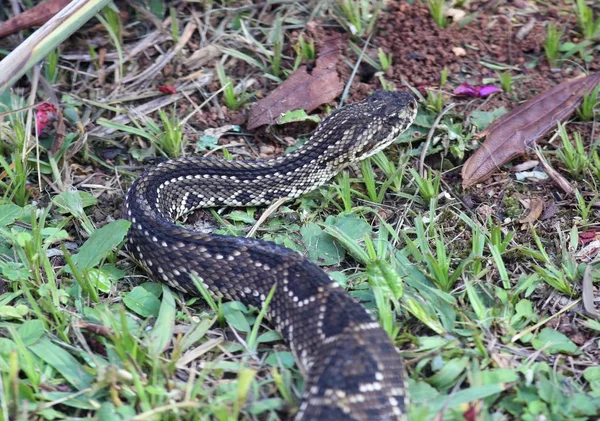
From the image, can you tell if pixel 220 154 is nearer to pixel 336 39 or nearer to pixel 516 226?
pixel 336 39

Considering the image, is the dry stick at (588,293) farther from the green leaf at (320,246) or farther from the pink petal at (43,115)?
the pink petal at (43,115)

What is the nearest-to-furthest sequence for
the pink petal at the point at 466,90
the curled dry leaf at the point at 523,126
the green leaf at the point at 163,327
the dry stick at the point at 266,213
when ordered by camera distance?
the green leaf at the point at 163,327, the dry stick at the point at 266,213, the curled dry leaf at the point at 523,126, the pink petal at the point at 466,90

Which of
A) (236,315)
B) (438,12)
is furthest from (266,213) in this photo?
(438,12)

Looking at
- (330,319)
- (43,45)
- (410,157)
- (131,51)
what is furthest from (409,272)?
(131,51)

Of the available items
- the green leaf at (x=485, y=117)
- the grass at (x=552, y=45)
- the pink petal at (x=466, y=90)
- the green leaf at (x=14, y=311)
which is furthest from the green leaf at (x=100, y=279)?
the grass at (x=552, y=45)

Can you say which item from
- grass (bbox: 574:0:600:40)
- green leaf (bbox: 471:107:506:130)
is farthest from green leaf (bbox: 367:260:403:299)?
grass (bbox: 574:0:600:40)

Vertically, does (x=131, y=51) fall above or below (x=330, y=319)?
above

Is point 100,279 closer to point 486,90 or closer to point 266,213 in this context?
point 266,213
